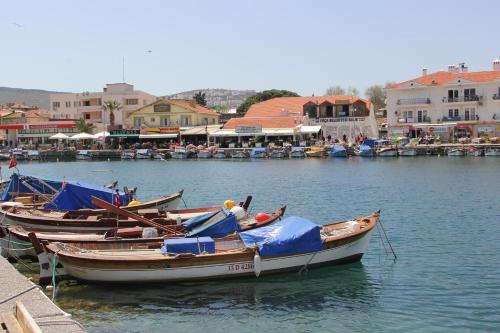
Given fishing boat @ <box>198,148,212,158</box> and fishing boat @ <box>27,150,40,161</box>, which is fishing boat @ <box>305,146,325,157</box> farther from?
fishing boat @ <box>27,150,40,161</box>

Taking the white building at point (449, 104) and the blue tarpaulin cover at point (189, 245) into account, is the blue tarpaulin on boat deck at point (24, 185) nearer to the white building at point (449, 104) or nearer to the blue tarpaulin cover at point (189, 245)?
the blue tarpaulin cover at point (189, 245)

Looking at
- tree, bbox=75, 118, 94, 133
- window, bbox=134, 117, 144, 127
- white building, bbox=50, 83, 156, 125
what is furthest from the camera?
white building, bbox=50, 83, 156, 125

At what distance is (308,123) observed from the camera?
91.8 m

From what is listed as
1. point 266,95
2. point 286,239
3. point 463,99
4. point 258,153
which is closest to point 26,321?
point 286,239

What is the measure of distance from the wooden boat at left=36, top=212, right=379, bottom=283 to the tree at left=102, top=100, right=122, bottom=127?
92.4 metres

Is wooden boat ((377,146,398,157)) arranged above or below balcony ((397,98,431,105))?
below

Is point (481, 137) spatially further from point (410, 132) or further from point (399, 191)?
point (399, 191)

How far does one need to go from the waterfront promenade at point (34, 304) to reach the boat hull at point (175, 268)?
6.18 ft

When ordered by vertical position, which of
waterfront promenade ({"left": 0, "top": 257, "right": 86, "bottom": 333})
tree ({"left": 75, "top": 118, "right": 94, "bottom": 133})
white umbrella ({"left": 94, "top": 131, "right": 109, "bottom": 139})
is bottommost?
waterfront promenade ({"left": 0, "top": 257, "right": 86, "bottom": 333})

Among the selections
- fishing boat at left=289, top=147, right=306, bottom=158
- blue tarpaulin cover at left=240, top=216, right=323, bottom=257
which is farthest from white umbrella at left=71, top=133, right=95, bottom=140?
blue tarpaulin cover at left=240, top=216, right=323, bottom=257

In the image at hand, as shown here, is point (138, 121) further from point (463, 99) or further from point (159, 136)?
point (463, 99)

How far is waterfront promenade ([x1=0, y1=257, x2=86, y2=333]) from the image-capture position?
37.2 feet

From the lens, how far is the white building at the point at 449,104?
81.2 m

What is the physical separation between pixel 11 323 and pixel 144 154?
81.3 m
